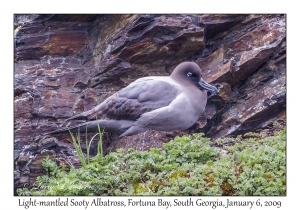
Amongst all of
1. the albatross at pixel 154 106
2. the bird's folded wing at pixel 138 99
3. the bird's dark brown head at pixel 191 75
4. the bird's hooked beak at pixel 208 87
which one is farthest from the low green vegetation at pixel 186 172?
the bird's dark brown head at pixel 191 75

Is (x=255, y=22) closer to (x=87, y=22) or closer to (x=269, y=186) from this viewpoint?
(x=87, y=22)

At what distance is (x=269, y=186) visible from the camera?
684 cm

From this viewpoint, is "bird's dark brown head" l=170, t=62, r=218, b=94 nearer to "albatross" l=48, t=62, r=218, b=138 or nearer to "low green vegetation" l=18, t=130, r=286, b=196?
"albatross" l=48, t=62, r=218, b=138

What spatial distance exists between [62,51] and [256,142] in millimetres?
4084

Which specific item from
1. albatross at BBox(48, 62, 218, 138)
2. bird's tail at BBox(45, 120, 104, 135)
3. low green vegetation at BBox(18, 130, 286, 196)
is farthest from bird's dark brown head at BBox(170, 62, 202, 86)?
low green vegetation at BBox(18, 130, 286, 196)

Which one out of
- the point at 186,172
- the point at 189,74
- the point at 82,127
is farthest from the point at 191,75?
the point at 186,172

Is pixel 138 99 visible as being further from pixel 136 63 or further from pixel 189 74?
pixel 136 63

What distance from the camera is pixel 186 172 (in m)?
7.36

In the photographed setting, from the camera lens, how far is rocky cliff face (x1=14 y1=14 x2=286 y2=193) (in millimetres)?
9820

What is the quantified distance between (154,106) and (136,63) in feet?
4.20

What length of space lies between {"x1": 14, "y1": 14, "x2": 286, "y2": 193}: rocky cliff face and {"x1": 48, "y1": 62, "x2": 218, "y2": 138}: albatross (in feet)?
1.41

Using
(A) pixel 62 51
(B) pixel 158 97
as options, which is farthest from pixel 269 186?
(A) pixel 62 51

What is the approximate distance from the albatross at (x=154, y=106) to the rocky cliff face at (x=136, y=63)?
16.9 inches
